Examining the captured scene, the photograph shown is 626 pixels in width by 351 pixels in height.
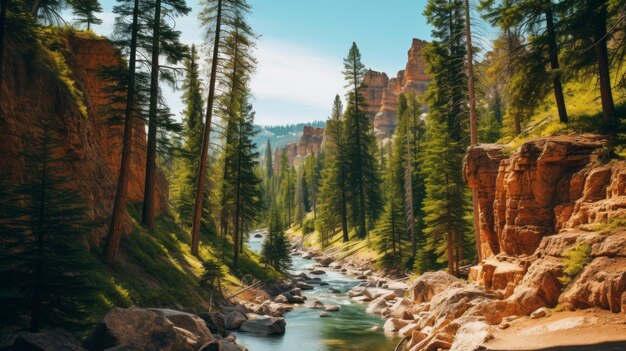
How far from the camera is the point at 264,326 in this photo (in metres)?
19.4

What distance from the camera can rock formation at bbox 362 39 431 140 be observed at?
149m

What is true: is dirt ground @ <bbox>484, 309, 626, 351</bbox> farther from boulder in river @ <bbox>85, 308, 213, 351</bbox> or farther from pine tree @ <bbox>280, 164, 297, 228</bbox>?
pine tree @ <bbox>280, 164, 297, 228</bbox>

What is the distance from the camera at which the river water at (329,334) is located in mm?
17266

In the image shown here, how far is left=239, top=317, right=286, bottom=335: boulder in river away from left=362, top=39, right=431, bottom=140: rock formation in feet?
407

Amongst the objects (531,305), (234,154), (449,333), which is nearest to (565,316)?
(531,305)

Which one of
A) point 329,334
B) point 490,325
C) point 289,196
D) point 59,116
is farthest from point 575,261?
point 289,196

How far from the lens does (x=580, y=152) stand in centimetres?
1470

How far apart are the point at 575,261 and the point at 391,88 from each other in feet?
521

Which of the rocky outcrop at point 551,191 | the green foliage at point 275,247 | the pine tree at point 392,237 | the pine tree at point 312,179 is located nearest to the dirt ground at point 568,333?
the rocky outcrop at point 551,191

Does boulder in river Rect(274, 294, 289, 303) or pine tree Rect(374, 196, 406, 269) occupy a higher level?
pine tree Rect(374, 196, 406, 269)

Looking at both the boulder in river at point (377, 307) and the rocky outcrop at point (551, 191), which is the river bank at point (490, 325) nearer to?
the boulder in river at point (377, 307)

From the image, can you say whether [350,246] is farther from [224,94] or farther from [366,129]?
[224,94]

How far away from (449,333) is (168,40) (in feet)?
56.7

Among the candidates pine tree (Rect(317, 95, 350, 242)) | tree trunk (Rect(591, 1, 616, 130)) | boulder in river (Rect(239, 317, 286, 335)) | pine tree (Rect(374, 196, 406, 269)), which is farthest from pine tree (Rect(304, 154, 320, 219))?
tree trunk (Rect(591, 1, 616, 130))
